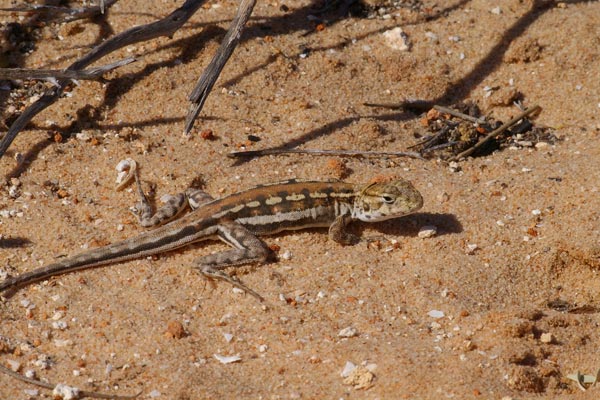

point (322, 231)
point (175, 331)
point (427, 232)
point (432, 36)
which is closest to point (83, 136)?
point (322, 231)

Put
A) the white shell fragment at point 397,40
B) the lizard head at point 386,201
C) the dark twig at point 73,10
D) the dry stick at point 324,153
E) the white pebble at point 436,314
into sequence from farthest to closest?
1. the white shell fragment at point 397,40
2. the dark twig at point 73,10
3. the dry stick at point 324,153
4. the lizard head at point 386,201
5. the white pebble at point 436,314

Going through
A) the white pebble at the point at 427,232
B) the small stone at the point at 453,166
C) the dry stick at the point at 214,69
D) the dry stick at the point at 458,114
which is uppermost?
the dry stick at the point at 214,69

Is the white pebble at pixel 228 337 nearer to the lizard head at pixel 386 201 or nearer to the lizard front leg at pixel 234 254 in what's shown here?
the lizard front leg at pixel 234 254

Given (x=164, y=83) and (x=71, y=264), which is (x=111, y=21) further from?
(x=71, y=264)

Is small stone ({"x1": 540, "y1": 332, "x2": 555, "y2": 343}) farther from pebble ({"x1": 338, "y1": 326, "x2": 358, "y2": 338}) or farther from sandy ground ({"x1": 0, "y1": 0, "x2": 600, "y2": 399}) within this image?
pebble ({"x1": 338, "y1": 326, "x2": 358, "y2": 338})

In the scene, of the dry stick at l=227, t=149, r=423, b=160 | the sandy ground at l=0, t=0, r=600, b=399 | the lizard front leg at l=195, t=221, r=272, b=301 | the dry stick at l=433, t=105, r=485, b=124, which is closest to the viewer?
the sandy ground at l=0, t=0, r=600, b=399

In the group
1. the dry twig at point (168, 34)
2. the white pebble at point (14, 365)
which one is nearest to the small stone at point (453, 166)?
the dry twig at point (168, 34)

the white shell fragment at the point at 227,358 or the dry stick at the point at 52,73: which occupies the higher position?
the dry stick at the point at 52,73

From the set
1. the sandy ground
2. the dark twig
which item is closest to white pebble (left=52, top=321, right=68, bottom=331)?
the sandy ground
